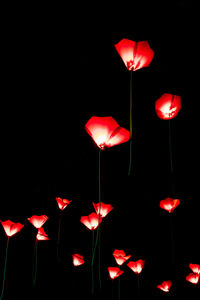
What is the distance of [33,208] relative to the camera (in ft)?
24.1

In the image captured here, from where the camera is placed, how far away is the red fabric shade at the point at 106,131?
2948mm

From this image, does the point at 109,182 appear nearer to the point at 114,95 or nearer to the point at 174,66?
the point at 114,95

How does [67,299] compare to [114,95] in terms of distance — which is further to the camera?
[67,299]

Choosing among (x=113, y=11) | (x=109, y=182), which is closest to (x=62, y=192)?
(x=109, y=182)

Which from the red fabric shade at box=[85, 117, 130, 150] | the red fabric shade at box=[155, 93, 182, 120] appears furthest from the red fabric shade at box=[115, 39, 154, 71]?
the red fabric shade at box=[85, 117, 130, 150]

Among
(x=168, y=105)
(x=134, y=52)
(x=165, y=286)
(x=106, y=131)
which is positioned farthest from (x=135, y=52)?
(x=165, y=286)

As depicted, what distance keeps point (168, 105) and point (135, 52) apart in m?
0.81

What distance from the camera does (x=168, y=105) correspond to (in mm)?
3361

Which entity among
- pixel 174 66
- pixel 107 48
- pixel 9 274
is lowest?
pixel 9 274

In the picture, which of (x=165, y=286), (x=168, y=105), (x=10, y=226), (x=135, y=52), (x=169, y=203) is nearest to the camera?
(x=135, y=52)

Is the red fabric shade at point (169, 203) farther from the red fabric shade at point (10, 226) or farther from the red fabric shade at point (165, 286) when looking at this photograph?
the red fabric shade at point (165, 286)

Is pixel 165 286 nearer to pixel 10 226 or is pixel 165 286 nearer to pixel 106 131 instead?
pixel 10 226

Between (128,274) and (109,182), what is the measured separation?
18.4 feet

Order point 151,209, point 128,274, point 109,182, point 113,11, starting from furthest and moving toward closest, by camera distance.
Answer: point 128,274
point 151,209
point 109,182
point 113,11
